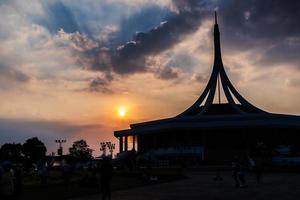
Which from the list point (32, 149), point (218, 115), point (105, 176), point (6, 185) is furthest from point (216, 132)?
point (6, 185)

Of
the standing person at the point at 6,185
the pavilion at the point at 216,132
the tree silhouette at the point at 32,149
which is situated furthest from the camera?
the tree silhouette at the point at 32,149

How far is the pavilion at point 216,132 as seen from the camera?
72188 millimetres

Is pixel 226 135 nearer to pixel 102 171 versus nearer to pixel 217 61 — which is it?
pixel 217 61

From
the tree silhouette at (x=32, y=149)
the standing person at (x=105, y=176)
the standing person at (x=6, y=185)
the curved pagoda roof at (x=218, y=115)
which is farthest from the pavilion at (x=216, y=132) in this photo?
A: the standing person at (x=6, y=185)

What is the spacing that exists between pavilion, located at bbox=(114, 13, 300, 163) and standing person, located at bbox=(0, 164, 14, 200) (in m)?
56.9

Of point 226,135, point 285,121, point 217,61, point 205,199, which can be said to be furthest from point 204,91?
point 205,199

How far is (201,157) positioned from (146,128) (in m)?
14.1

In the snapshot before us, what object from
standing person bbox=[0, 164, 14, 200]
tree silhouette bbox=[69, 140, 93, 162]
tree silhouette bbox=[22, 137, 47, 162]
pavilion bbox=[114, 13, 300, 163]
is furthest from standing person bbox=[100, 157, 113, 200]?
tree silhouette bbox=[69, 140, 93, 162]

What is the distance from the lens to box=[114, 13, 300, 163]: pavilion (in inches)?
2842

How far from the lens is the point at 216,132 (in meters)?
77.1

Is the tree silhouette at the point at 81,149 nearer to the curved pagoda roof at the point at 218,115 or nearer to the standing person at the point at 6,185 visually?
the curved pagoda roof at the point at 218,115

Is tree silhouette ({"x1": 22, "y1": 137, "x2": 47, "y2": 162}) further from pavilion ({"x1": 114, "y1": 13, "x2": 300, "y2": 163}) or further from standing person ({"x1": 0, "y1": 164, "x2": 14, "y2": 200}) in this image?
standing person ({"x1": 0, "y1": 164, "x2": 14, "y2": 200})

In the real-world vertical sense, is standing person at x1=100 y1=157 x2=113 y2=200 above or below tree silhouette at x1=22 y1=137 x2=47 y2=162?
below

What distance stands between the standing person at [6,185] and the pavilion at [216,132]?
56882 mm
